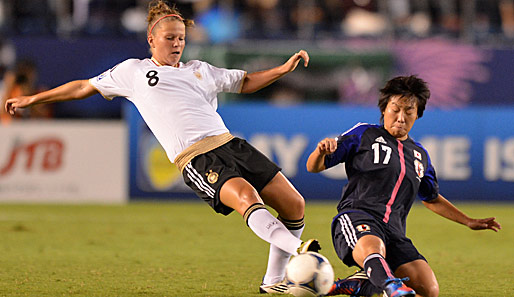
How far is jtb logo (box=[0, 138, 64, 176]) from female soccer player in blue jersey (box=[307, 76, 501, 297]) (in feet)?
25.6

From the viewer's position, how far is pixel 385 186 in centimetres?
509

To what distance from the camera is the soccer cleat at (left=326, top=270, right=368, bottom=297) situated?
5.14 meters

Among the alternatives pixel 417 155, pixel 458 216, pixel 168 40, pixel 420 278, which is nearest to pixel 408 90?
pixel 417 155

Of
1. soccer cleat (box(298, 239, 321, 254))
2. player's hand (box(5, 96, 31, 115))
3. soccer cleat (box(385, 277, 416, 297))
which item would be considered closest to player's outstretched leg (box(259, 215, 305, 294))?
soccer cleat (box(298, 239, 321, 254))

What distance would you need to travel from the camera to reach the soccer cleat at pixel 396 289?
4277 millimetres

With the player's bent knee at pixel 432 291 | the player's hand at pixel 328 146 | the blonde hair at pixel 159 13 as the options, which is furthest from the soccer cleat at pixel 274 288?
the blonde hair at pixel 159 13

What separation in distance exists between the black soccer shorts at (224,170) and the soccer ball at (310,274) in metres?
0.72

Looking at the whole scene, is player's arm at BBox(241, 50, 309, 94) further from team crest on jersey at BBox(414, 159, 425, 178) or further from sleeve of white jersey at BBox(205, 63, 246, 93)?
team crest on jersey at BBox(414, 159, 425, 178)

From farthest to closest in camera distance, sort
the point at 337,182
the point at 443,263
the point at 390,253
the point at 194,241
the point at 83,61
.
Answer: the point at 83,61 → the point at 337,182 → the point at 194,241 → the point at 443,263 → the point at 390,253

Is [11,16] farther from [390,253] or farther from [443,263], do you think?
[390,253]

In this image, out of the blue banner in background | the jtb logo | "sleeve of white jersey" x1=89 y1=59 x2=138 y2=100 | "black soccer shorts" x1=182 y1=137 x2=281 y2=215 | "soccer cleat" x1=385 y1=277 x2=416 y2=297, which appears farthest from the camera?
the blue banner in background

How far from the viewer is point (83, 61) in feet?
48.1

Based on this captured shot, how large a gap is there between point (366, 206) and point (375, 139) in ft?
1.42

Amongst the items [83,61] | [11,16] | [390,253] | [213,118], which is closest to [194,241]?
[213,118]
